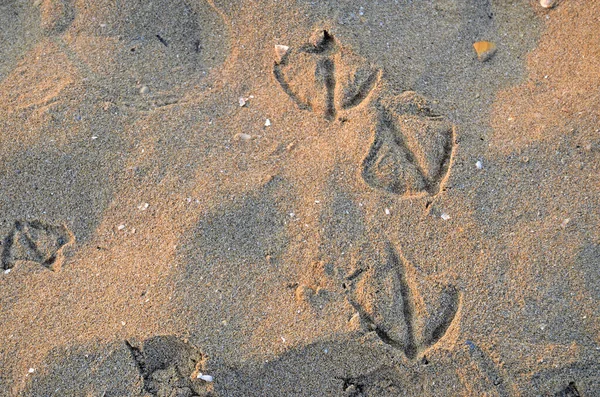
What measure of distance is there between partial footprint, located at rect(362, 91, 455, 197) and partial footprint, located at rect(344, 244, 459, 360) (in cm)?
27

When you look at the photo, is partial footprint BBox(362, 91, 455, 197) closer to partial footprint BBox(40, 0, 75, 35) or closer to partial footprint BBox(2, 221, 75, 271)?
partial footprint BBox(2, 221, 75, 271)

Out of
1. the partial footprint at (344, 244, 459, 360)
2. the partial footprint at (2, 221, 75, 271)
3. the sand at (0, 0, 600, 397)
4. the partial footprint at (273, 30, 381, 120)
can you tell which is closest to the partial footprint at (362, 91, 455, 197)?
the sand at (0, 0, 600, 397)

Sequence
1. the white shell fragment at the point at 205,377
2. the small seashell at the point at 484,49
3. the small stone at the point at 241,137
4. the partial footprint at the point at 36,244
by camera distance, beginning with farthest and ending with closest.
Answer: the small seashell at the point at 484,49 < the small stone at the point at 241,137 < the partial footprint at the point at 36,244 < the white shell fragment at the point at 205,377

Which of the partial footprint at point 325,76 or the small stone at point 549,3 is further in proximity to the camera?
the small stone at point 549,3

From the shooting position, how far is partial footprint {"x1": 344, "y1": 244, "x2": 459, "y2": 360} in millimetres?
1850

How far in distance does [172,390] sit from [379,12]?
1.58 m

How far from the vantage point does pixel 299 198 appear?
198 cm

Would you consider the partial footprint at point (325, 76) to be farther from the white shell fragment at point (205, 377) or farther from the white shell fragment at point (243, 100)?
the white shell fragment at point (205, 377)

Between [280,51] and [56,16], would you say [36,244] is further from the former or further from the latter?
[280,51]

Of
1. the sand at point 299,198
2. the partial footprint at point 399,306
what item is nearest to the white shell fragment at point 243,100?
the sand at point 299,198

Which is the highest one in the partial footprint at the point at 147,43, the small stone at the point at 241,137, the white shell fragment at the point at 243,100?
the partial footprint at the point at 147,43

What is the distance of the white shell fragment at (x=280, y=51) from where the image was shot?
2.19m

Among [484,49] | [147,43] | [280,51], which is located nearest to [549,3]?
[484,49]

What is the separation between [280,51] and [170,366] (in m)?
1.22
